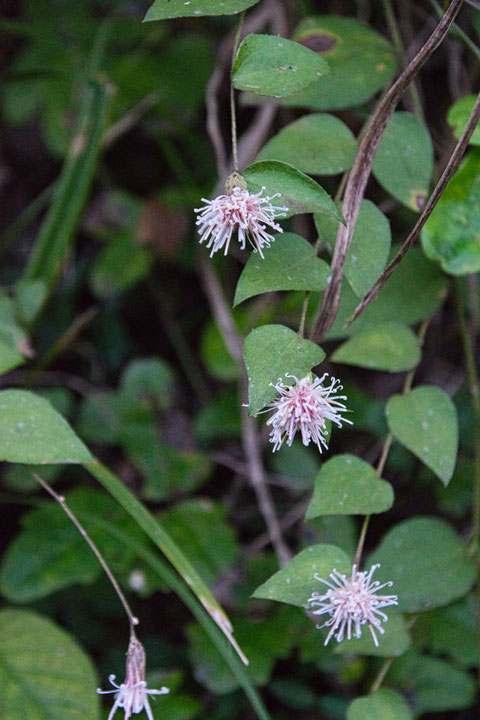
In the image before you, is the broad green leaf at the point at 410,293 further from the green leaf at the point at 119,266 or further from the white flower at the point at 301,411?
the green leaf at the point at 119,266

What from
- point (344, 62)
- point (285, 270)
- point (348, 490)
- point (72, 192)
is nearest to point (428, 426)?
point (348, 490)

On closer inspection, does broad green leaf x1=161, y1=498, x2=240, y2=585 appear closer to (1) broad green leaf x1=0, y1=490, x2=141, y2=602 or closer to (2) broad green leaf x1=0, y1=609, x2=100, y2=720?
(1) broad green leaf x1=0, y1=490, x2=141, y2=602

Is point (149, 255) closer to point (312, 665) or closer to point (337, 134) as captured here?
point (337, 134)

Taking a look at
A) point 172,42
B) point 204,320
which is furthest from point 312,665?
point 172,42

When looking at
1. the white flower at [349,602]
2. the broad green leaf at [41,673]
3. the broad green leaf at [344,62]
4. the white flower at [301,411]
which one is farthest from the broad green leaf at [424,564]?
the broad green leaf at [344,62]

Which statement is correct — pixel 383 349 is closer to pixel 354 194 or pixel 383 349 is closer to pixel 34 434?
pixel 354 194

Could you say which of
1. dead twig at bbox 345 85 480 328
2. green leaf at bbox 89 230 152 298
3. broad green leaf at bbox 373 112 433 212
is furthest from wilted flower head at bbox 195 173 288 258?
green leaf at bbox 89 230 152 298
